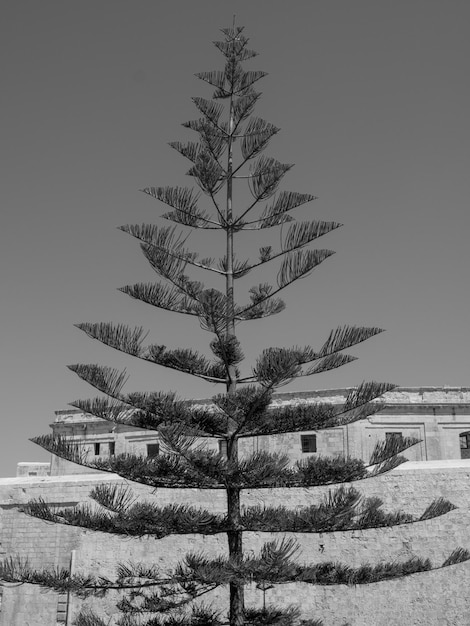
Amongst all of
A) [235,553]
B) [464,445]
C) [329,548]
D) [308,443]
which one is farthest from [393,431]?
[235,553]

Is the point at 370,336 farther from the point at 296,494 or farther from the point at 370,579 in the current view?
the point at 296,494

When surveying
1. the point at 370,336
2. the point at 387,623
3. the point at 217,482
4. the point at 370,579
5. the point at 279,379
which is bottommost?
the point at 387,623

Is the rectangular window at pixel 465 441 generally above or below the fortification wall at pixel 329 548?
A: above

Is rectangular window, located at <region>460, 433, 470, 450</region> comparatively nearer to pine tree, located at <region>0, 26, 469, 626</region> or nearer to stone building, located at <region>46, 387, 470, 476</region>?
stone building, located at <region>46, 387, 470, 476</region>

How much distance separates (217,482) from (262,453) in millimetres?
550

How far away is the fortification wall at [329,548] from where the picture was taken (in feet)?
35.0

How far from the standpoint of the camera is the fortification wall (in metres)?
10.7

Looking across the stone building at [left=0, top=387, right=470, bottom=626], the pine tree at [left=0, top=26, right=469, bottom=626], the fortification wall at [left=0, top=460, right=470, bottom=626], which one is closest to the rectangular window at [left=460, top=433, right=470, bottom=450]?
the stone building at [left=0, top=387, right=470, bottom=626]

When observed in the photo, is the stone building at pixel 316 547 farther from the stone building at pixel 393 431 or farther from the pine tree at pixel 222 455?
the stone building at pixel 393 431

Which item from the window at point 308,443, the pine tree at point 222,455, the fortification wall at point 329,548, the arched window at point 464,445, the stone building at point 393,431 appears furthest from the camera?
the arched window at point 464,445

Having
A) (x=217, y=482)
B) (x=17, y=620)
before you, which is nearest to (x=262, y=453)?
(x=217, y=482)

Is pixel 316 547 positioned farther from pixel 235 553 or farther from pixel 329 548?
pixel 235 553

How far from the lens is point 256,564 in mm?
7125

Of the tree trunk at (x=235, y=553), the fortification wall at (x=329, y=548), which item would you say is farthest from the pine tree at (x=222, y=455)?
the fortification wall at (x=329, y=548)
